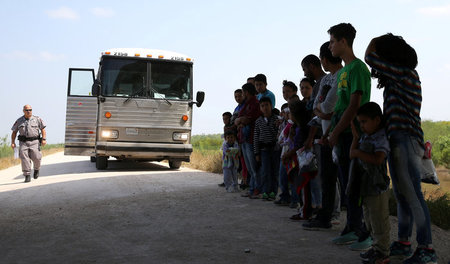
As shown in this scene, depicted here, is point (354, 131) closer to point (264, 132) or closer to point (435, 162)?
point (264, 132)

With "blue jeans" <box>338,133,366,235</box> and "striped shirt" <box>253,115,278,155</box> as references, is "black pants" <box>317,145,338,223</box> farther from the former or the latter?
"striped shirt" <box>253,115,278,155</box>

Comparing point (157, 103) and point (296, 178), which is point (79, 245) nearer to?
point (296, 178)

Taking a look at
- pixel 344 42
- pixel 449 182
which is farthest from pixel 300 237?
pixel 449 182

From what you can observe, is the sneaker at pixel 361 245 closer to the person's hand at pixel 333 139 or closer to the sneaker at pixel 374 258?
the sneaker at pixel 374 258

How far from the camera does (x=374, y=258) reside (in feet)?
12.2

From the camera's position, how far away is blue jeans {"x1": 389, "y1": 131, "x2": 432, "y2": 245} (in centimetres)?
365

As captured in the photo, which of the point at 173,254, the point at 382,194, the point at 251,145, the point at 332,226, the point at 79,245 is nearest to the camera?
the point at 382,194

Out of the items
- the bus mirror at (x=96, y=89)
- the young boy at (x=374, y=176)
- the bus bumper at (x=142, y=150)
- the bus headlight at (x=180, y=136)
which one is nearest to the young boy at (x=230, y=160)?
the young boy at (x=374, y=176)

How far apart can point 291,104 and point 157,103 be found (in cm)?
→ 809

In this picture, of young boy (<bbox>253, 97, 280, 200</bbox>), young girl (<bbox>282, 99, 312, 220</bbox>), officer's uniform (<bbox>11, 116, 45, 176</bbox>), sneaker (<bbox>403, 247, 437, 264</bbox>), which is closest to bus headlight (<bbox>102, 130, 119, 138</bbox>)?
officer's uniform (<bbox>11, 116, 45, 176</bbox>)

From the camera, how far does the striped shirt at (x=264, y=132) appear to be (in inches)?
290

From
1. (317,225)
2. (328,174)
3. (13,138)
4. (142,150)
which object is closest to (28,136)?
(13,138)

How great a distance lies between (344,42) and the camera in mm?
4410

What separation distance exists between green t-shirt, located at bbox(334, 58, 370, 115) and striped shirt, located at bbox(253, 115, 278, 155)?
2.96 m
